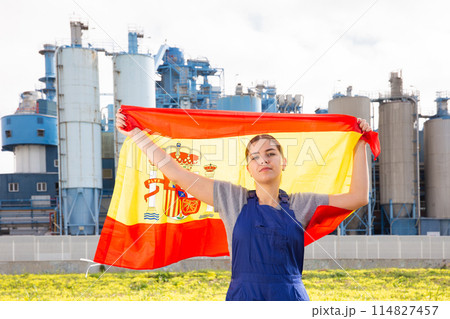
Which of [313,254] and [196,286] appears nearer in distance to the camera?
[196,286]

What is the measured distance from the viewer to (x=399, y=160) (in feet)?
146

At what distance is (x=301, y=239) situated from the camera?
541 cm

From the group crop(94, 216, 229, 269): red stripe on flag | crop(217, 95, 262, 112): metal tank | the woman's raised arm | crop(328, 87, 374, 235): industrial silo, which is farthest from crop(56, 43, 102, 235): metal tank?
the woman's raised arm

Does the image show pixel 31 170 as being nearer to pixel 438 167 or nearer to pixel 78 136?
pixel 78 136

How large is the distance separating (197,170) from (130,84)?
114 feet

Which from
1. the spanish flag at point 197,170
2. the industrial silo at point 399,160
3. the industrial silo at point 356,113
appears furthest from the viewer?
the industrial silo at point 399,160

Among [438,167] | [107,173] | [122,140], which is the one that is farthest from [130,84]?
[438,167]

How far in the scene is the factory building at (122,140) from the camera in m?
40.1

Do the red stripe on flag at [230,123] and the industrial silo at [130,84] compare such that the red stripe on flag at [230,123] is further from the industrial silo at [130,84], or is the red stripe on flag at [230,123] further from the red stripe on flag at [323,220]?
the industrial silo at [130,84]

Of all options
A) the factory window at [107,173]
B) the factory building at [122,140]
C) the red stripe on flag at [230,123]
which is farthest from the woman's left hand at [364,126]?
the factory window at [107,173]

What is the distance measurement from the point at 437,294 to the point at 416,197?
31574 mm

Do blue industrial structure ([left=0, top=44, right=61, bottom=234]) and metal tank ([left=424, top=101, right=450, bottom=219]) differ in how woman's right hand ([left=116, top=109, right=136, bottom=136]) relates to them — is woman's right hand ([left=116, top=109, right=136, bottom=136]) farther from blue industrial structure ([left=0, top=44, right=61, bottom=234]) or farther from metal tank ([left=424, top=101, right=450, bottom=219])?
metal tank ([left=424, top=101, right=450, bottom=219])

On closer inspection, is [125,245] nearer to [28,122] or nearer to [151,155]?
[151,155]

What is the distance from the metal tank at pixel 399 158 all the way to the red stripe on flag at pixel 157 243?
1596 inches
